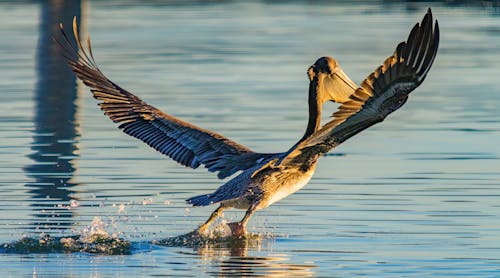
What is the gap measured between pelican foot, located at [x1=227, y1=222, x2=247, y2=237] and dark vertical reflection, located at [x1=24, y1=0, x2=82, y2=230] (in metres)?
1.46

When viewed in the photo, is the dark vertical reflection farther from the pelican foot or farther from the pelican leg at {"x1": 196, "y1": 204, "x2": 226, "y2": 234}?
the pelican foot

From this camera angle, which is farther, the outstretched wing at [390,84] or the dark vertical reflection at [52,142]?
the dark vertical reflection at [52,142]

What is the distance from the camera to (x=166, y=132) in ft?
44.8

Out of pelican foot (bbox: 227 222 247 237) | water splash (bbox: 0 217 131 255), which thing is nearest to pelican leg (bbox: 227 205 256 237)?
pelican foot (bbox: 227 222 247 237)

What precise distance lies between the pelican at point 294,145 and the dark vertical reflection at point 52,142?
3.53 feet

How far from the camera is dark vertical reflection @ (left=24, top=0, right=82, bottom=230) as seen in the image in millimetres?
14288

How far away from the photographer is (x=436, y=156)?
17.2 meters

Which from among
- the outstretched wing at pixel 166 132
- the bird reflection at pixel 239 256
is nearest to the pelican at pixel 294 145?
the outstretched wing at pixel 166 132

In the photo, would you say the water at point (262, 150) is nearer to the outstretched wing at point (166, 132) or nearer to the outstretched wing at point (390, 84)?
the outstretched wing at point (166, 132)

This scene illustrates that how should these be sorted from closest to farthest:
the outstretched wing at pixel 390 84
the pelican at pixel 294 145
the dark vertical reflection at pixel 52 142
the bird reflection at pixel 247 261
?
the outstretched wing at pixel 390 84 → the pelican at pixel 294 145 → the bird reflection at pixel 247 261 → the dark vertical reflection at pixel 52 142

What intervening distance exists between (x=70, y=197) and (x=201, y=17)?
26.6 metres

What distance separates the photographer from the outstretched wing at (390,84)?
436 inches

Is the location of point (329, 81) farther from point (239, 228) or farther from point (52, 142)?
point (52, 142)

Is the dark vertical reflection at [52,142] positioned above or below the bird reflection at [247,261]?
above
